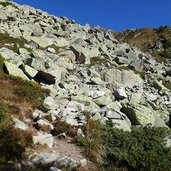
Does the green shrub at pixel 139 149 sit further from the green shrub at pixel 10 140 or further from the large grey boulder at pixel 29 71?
the large grey boulder at pixel 29 71

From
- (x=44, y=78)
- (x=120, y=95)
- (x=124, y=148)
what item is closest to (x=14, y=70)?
(x=44, y=78)

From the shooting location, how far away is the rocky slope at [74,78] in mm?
19156

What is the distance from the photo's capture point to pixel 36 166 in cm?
1435

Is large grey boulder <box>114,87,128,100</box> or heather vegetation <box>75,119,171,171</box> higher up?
large grey boulder <box>114,87,128,100</box>

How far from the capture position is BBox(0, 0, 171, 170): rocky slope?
19.2m

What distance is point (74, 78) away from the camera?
96.5 ft

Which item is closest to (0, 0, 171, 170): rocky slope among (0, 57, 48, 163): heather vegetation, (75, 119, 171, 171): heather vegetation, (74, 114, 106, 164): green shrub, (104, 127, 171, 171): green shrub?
(0, 57, 48, 163): heather vegetation

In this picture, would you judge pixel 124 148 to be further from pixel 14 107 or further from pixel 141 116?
pixel 14 107

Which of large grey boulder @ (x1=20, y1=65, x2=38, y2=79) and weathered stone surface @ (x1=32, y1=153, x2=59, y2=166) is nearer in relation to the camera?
weathered stone surface @ (x1=32, y1=153, x2=59, y2=166)

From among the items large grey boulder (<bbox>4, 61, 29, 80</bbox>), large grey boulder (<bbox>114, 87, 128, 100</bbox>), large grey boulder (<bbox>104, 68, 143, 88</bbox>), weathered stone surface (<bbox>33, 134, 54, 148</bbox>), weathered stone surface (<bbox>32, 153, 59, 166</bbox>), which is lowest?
weathered stone surface (<bbox>32, 153, 59, 166</bbox>)

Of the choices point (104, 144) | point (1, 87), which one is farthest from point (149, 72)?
point (104, 144)

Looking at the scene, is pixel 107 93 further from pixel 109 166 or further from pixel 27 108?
pixel 109 166

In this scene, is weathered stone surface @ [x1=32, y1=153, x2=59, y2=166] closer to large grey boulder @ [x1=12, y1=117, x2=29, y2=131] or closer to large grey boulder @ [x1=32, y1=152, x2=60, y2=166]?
large grey boulder @ [x1=32, y1=152, x2=60, y2=166]

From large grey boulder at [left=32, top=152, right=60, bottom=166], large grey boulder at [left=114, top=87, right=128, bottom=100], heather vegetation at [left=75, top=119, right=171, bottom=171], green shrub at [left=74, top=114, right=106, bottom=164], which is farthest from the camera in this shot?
large grey boulder at [left=114, top=87, right=128, bottom=100]
